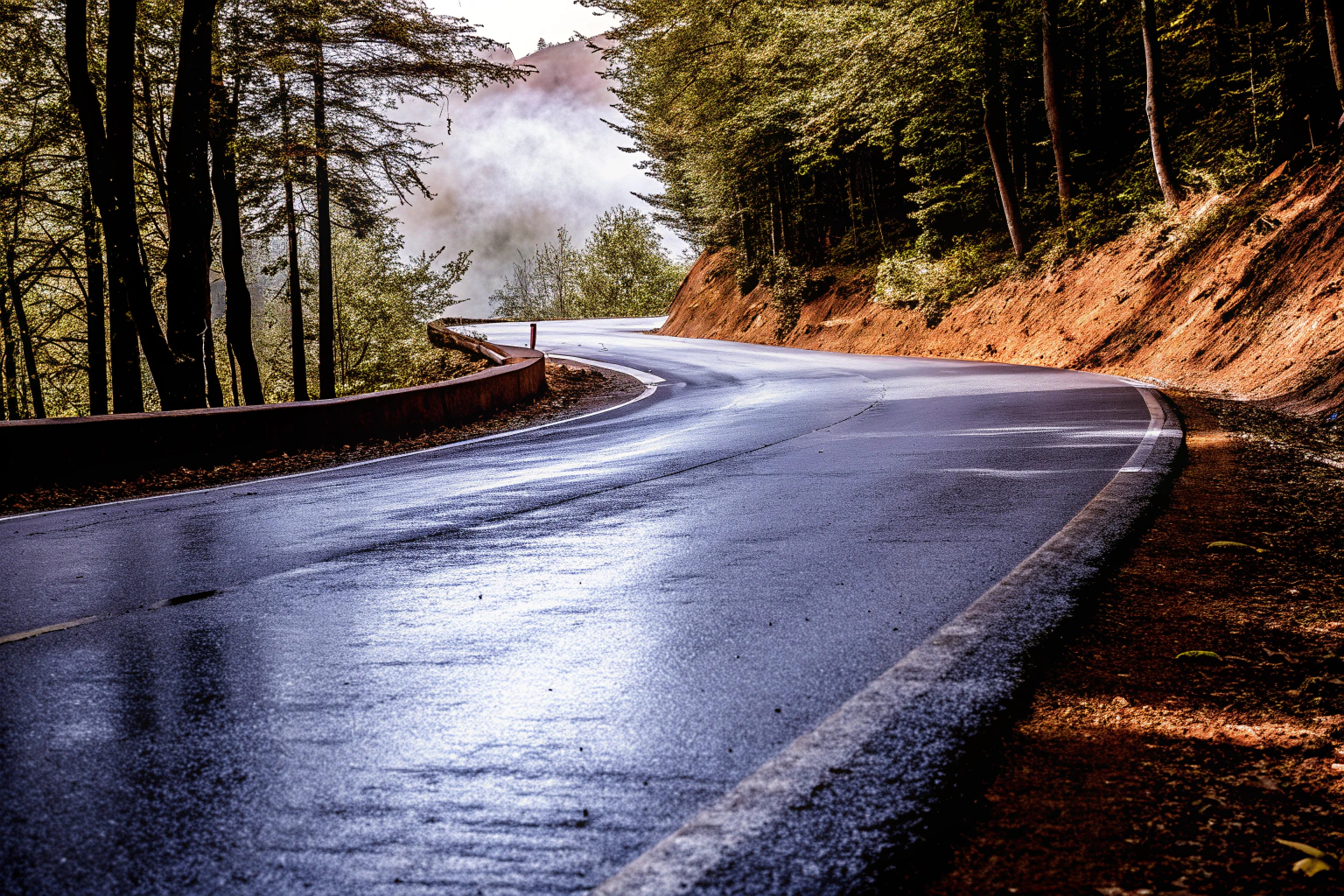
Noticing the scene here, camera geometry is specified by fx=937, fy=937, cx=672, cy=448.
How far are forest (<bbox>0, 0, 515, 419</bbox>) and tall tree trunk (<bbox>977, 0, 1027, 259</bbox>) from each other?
1296 centimetres

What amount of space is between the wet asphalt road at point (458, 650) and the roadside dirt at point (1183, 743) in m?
0.67

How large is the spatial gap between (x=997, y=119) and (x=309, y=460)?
68.8ft

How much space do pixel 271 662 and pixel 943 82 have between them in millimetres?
27593

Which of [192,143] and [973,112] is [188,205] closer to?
[192,143]

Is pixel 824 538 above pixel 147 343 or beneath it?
beneath

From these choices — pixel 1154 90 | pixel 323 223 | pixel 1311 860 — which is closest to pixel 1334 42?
pixel 1154 90

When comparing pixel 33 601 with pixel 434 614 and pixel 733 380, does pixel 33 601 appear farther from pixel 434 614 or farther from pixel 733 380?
pixel 733 380

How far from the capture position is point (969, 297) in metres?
27.3

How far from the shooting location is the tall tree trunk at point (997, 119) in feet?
80.5

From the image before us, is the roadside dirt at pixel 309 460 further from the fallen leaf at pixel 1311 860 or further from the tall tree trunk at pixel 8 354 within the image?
the tall tree trunk at pixel 8 354

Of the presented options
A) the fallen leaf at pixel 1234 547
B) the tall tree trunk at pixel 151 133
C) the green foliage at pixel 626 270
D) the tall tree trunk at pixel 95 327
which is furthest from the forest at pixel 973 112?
the green foliage at pixel 626 270

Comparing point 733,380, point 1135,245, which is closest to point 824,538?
point 733,380

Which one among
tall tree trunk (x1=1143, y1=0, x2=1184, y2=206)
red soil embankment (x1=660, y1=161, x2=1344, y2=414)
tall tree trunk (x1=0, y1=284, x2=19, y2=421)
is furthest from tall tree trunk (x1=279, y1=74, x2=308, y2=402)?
tall tree trunk (x1=1143, y1=0, x2=1184, y2=206)

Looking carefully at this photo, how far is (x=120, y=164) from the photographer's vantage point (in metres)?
14.9
